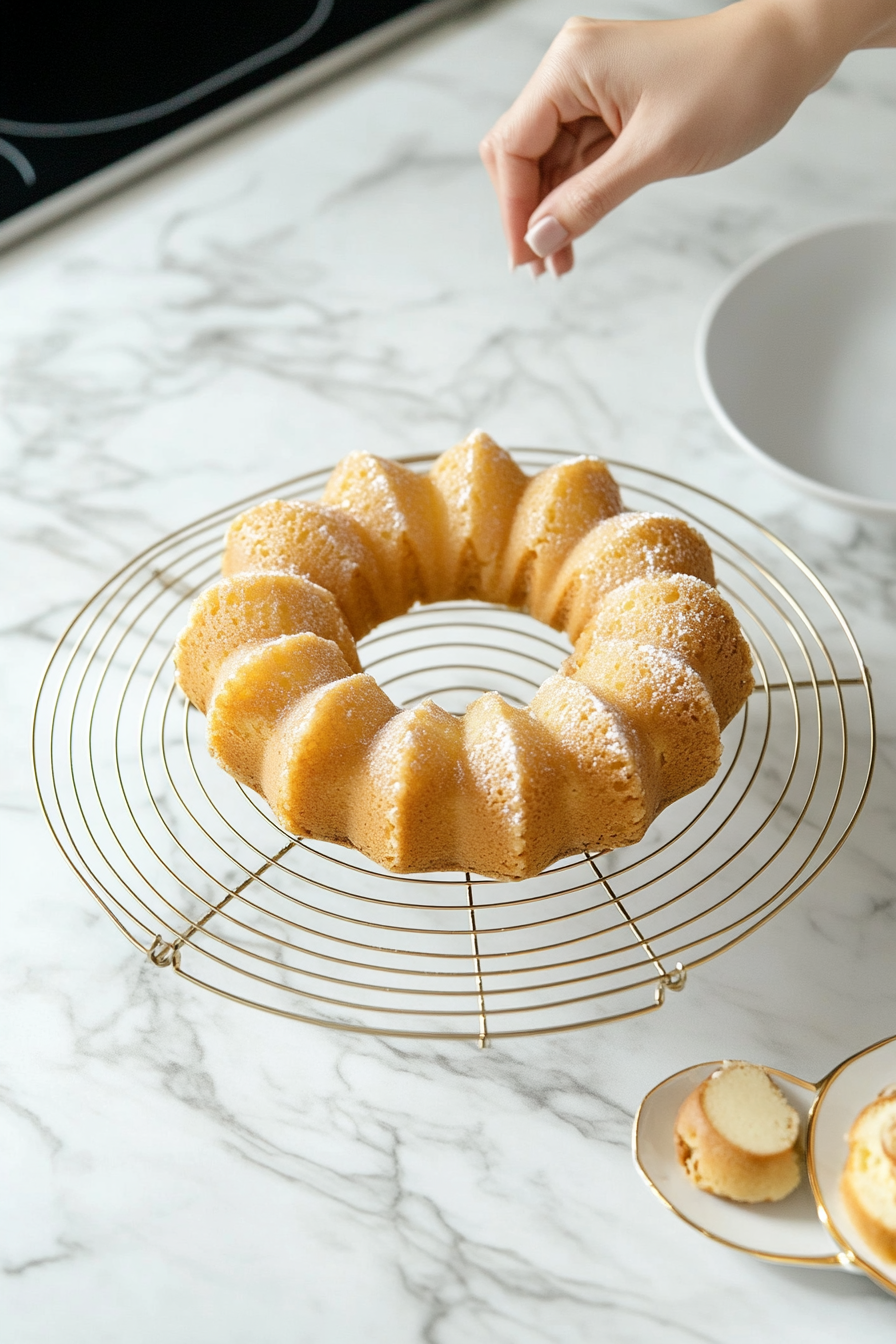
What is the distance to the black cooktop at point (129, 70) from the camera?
2.14m

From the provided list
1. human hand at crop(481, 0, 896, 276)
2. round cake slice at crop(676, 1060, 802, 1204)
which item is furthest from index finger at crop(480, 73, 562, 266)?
round cake slice at crop(676, 1060, 802, 1204)

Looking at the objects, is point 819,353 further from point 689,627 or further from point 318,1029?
point 318,1029

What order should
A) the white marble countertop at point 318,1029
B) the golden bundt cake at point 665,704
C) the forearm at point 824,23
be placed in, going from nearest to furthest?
1. the white marble countertop at point 318,1029
2. the golden bundt cake at point 665,704
3. the forearm at point 824,23

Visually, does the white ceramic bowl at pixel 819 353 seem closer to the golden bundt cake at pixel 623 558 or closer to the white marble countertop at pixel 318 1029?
the white marble countertop at pixel 318 1029

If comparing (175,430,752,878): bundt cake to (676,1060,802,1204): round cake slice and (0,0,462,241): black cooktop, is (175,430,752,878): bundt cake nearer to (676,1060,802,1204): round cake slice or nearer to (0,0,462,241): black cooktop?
(676,1060,802,1204): round cake slice

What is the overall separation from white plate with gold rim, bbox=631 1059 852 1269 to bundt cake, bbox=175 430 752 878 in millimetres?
260

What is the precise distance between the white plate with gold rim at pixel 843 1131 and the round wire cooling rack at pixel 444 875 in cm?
17

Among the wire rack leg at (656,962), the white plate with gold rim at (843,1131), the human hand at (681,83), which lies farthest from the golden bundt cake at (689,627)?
the human hand at (681,83)

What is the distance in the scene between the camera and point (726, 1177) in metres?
1.04

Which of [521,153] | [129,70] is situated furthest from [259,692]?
[129,70]

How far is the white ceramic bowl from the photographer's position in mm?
1717

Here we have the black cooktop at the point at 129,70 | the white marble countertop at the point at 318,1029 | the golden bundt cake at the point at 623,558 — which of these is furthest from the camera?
the black cooktop at the point at 129,70

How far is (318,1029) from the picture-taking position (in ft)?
4.06

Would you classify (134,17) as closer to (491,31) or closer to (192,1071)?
(491,31)
